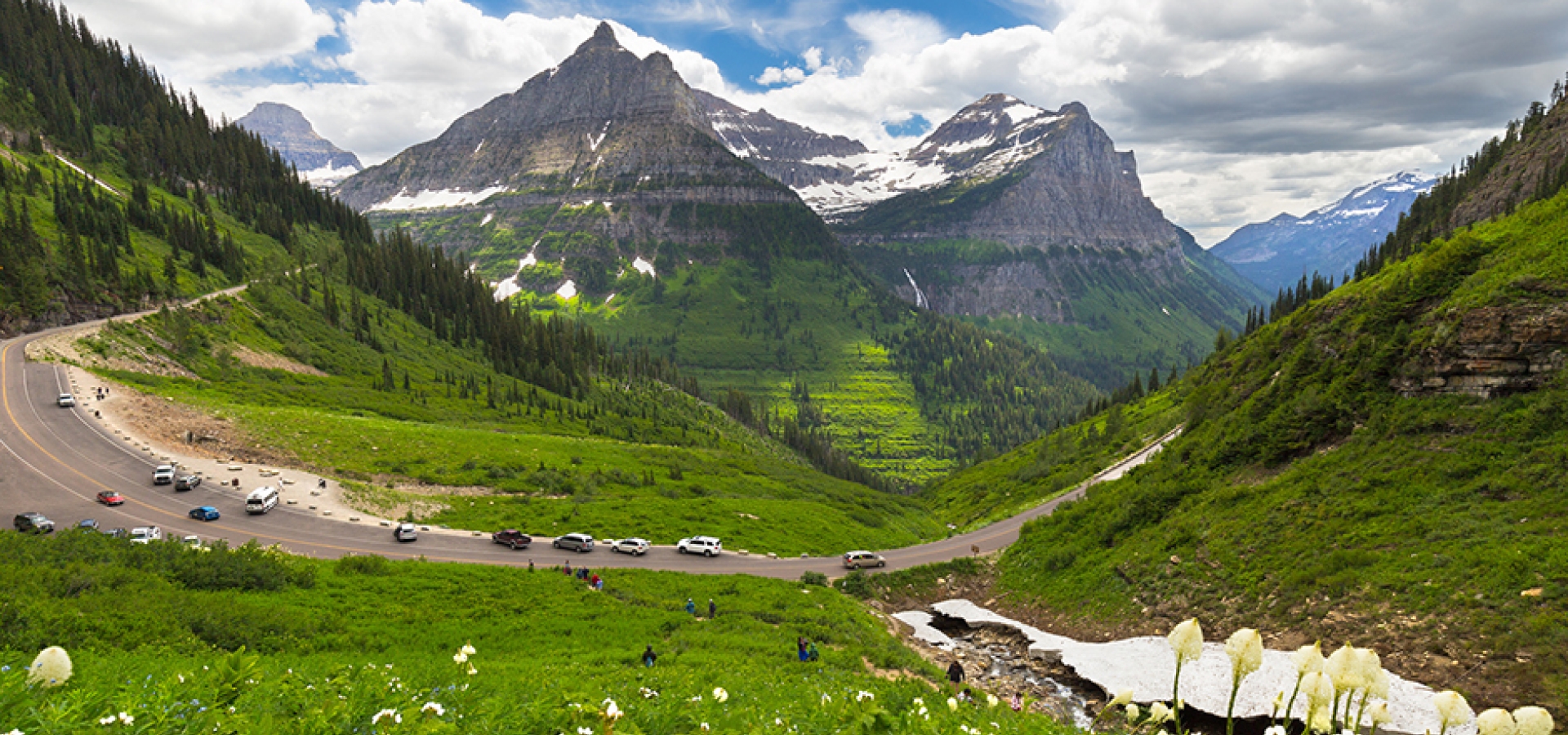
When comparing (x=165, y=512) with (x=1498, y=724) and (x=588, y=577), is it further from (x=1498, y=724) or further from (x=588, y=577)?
(x=1498, y=724)

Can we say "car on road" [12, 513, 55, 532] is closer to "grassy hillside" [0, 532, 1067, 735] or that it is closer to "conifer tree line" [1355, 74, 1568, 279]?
"grassy hillside" [0, 532, 1067, 735]

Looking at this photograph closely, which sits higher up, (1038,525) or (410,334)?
(410,334)

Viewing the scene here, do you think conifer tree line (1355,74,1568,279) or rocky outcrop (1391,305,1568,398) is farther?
conifer tree line (1355,74,1568,279)

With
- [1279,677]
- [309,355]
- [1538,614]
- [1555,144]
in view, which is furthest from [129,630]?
[1555,144]

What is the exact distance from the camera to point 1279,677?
24.2m

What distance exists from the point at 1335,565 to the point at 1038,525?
99.8 ft

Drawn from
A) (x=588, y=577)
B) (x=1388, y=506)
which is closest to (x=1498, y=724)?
(x=1388, y=506)

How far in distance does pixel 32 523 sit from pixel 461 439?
1774 inches

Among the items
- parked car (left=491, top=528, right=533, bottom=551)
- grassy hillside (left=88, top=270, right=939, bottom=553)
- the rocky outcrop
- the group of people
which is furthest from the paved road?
the rocky outcrop

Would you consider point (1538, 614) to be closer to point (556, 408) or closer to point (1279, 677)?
point (1279, 677)

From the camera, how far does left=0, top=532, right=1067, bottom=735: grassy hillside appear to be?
8281mm

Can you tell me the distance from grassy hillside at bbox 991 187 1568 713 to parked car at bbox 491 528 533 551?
40.6 m

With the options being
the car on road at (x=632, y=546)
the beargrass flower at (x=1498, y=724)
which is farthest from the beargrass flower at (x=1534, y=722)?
the car on road at (x=632, y=546)

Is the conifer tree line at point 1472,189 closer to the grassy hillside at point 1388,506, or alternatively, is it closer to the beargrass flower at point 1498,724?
the grassy hillside at point 1388,506
